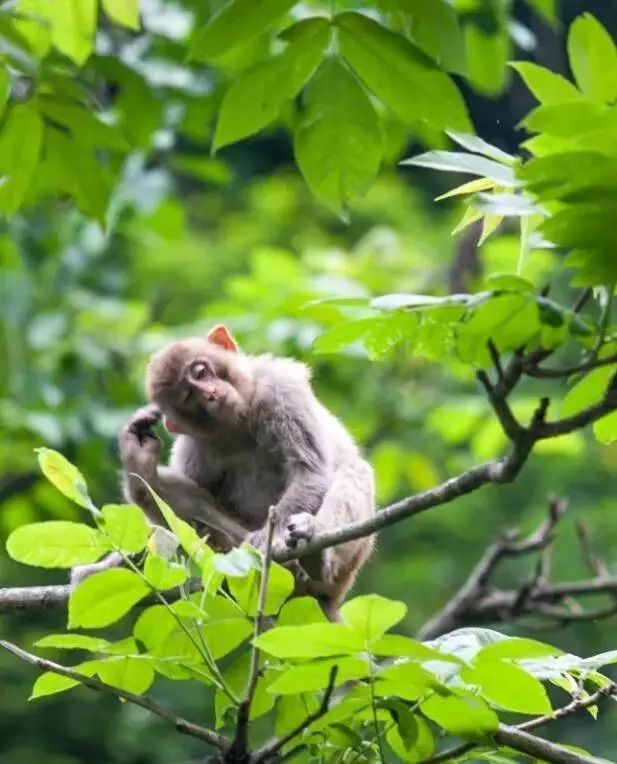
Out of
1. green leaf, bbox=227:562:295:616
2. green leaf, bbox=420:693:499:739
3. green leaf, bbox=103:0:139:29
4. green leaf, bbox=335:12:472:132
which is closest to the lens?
green leaf, bbox=420:693:499:739

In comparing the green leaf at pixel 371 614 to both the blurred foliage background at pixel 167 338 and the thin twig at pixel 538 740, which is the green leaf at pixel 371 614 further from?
the blurred foliage background at pixel 167 338

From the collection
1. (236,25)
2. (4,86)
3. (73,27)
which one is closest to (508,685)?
(236,25)

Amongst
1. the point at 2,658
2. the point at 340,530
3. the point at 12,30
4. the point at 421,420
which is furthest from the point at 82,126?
the point at 2,658

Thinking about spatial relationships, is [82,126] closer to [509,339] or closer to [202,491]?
[202,491]

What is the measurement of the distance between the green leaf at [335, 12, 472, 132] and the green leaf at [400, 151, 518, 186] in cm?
31

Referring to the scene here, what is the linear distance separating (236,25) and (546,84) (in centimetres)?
Result: 54

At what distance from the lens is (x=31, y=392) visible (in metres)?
4.50

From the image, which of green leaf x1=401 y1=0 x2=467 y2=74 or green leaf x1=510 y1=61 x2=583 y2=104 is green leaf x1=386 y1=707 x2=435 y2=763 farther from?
green leaf x1=401 y1=0 x2=467 y2=74

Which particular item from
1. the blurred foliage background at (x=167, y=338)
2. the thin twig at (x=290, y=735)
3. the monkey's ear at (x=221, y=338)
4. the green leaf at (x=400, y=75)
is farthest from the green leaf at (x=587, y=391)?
the monkey's ear at (x=221, y=338)

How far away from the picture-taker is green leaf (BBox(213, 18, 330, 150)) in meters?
2.00

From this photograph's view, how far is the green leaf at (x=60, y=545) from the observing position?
59.1 inches

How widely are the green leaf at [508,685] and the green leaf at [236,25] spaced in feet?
3.22

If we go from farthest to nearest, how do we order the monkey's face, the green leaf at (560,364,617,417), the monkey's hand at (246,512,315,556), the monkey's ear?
the monkey's ear
the monkey's face
the monkey's hand at (246,512,315,556)
the green leaf at (560,364,617,417)

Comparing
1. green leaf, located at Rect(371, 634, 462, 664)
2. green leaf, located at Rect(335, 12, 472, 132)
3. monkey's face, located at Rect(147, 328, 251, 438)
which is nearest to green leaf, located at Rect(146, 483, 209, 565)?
green leaf, located at Rect(371, 634, 462, 664)
